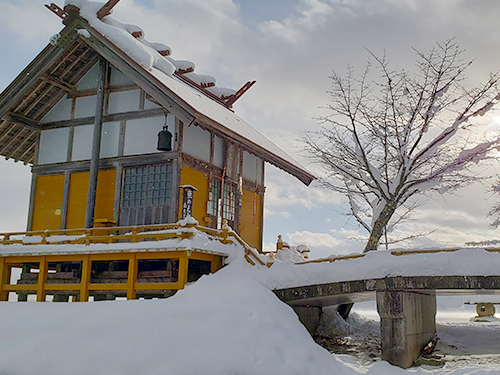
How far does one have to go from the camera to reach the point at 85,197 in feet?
56.9

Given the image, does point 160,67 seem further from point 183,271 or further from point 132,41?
point 183,271

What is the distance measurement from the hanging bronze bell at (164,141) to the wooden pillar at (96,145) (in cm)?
258

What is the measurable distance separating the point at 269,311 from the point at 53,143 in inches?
444

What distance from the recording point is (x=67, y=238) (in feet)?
49.4

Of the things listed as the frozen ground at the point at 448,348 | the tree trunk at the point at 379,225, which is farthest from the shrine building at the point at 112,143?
the frozen ground at the point at 448,348

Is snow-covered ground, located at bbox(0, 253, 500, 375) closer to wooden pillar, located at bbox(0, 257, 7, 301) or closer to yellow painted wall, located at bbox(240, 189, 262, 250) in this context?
wooden pillar, located at bbox(0, 257, 7, 301)

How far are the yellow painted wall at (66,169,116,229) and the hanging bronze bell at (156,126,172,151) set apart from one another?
243 centimetres

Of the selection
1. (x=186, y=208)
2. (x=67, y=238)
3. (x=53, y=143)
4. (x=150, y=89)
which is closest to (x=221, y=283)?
(x=186, y=208)

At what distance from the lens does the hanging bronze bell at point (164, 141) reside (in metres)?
15.6

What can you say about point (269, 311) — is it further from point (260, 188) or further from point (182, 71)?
point (182, 71)

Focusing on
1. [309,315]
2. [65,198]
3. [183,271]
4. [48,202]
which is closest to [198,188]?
[183,271]

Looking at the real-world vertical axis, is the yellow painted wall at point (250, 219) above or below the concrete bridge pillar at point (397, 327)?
above

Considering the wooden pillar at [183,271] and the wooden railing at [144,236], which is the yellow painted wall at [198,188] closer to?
the wooden railing at [144,236]

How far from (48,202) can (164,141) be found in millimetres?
5761
